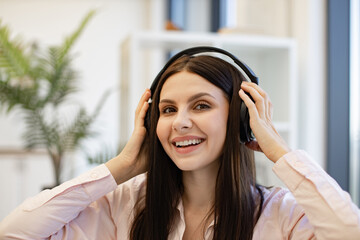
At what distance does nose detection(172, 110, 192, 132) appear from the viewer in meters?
1.17

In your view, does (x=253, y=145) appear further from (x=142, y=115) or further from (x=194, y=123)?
(x=142, y=115)

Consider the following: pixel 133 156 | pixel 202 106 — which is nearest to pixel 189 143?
→ pixel 202 106

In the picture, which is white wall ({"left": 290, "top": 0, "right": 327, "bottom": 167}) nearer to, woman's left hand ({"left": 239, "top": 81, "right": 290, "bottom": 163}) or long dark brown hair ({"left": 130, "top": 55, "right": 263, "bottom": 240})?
Result: long dark brown hair ({"left": 130, "top": 55, "right": 263, "bottom": 240})

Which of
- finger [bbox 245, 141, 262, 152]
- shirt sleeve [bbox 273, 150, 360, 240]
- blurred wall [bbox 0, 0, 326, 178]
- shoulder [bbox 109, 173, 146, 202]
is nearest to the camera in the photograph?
shirt sleeve [bbox 273, 150, 360, 240]

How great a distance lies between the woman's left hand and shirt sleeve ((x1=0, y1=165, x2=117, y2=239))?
472mm

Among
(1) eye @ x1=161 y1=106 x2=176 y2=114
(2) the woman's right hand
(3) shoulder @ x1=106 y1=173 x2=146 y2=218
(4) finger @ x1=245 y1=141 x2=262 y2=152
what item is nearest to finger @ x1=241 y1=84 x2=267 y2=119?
(4) finger @ x1=245 y1=141 x2=262 y2=152

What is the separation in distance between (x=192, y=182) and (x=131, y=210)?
0.22 m

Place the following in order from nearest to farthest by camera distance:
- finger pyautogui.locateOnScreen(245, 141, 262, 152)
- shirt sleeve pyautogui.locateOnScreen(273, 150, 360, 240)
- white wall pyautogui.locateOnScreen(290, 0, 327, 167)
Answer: shirt sleeve pyautogui.locateOnScreen(273, 150, 360, 240)
finger pyautogui.locateOnScreen(245, 141, 262, 152)
white wall pyautogui.locateOnScreen(290, 0, 327, 167)

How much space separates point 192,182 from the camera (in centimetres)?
133

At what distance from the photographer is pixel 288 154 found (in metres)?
1.10

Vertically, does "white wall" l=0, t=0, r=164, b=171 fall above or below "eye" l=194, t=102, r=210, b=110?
above

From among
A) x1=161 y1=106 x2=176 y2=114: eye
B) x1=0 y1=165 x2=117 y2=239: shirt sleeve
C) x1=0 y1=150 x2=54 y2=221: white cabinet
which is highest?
x1=161 y1=106 x2=176 y2=114: eye

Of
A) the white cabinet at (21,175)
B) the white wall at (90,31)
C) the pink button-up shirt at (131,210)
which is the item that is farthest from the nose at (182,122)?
the white wall at (90,31)

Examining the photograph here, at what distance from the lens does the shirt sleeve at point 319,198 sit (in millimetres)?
993
